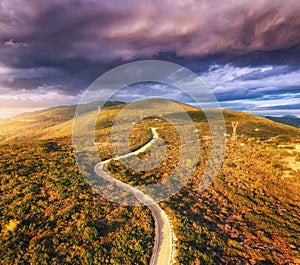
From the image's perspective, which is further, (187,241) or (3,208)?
(3,208)

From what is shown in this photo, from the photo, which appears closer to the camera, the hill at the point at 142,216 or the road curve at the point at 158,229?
the road curve at the point at 158,229

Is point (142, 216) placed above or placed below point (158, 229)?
above

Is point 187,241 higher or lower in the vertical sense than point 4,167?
lower

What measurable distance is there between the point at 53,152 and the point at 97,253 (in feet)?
111

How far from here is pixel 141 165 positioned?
42.8 metres

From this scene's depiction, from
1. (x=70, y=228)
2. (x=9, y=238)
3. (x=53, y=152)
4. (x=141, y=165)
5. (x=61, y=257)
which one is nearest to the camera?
(x=61, y=257)

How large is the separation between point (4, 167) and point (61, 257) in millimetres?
25298

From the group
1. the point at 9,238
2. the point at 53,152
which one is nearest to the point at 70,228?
the point at 9,238

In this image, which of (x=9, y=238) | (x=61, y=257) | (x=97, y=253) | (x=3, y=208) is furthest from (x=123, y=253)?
(x=3, y=208)

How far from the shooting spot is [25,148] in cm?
4756

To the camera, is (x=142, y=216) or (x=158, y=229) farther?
(x=142, y=216)

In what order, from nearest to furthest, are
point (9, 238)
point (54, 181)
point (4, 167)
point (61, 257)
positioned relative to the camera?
point (61, 257) → point (9, 238) → point (54, 181) → point (4, 167)

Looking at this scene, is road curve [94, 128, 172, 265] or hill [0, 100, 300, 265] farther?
hill [0, 100, 300, 265]

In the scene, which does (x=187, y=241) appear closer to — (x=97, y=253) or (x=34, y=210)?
(x=97, y=253)
